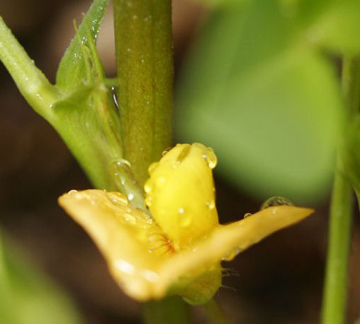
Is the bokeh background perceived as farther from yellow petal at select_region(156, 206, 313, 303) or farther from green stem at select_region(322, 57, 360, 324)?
yellow petal at select_region(156, 206, 313, 303)

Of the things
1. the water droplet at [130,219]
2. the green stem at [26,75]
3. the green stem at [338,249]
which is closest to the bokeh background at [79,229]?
the green stem at [338,249]

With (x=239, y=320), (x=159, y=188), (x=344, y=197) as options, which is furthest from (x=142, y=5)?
(x=239, y=320)

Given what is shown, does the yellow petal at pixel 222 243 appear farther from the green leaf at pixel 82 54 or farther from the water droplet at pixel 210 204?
the green leaf at pixel 82 54

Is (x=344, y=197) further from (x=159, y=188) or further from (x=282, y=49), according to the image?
(x=282, y=49)

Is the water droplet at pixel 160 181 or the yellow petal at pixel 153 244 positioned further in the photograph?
the water droplet at pixel 160 181

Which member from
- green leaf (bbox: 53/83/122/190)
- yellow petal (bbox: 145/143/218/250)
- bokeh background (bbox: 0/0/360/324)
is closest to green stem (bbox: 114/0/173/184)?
green leaf (bbox: 53/83/122/190)

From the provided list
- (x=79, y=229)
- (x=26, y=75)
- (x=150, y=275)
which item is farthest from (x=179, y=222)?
(x=79, y=229)
